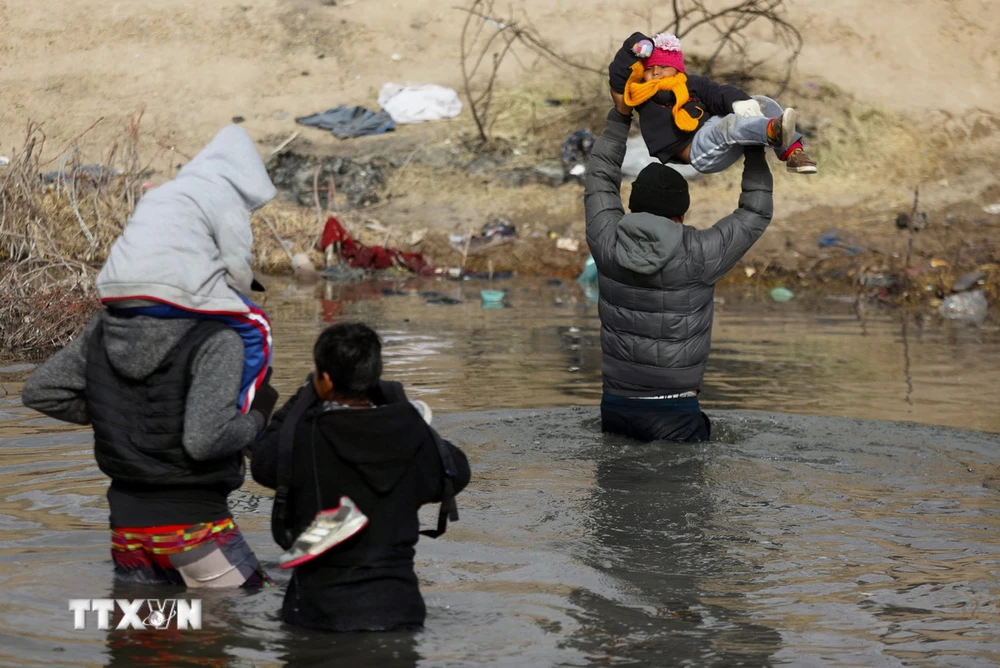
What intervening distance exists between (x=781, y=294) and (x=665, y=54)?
32.5 feet

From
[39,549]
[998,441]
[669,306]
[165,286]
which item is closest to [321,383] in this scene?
[165,286]

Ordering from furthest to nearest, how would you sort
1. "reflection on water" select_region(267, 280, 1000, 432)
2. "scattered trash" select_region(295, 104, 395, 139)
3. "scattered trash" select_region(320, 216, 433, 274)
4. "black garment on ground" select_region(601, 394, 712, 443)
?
"scattered trash" select_region(295, 104, 395, 139), "scattered trash" select_region(320, 216, 433, 274), "reflection on water" select_region(267, 280, 1000, 432), "black garment on ground" select_region(601, 394, 712, 443)

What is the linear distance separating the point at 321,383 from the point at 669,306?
128 inches

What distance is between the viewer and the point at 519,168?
2106cm

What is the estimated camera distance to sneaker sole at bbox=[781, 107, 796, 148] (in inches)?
263

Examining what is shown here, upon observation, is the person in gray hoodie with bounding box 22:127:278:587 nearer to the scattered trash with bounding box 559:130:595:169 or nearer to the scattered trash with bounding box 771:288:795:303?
the scattered trash with bounding box 771:288:795:303

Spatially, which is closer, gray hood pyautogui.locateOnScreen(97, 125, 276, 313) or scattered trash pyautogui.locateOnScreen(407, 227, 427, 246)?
gray hood pyautogui.locateOnScreen(97, 125, 276, 313)

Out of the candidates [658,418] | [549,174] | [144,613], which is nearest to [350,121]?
[549,174]

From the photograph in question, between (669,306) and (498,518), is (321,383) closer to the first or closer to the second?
(498,518)

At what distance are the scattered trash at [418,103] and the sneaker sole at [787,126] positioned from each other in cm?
1630

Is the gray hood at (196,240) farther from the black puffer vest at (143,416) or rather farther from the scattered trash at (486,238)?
the scattered trash at (486,238)

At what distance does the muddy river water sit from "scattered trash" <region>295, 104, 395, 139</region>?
37.8ft

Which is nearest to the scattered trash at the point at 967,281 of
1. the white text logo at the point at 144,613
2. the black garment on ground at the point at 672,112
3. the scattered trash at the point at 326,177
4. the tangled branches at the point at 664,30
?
the tangled branches at the point at 664,30

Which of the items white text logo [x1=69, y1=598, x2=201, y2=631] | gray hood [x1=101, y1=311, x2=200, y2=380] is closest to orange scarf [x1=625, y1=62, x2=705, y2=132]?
gray hood [x1=101, y1=311, x2=200, y2=380]
